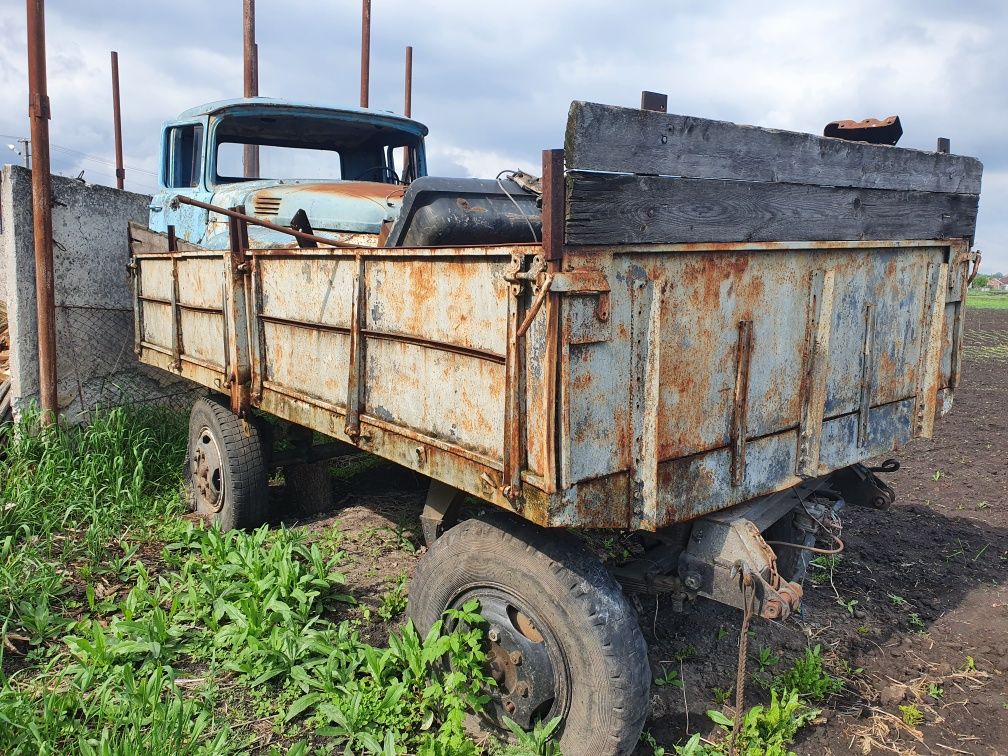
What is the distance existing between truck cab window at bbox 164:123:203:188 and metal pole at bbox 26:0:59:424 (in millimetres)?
842

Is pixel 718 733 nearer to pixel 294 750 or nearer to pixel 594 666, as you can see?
pixel 594 666

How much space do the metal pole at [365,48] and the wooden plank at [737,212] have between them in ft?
37.3

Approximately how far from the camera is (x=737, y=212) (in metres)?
2.53

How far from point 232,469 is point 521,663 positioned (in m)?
2.55

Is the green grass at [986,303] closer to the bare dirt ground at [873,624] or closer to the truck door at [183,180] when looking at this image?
the bare dirt ground at [873,624]

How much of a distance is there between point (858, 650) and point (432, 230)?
281cm

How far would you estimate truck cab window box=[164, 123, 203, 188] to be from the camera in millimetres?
5809

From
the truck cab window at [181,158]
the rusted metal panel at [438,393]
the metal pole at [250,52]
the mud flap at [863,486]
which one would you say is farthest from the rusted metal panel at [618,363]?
the metal pole at [250,52]

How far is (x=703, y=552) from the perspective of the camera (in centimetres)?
260

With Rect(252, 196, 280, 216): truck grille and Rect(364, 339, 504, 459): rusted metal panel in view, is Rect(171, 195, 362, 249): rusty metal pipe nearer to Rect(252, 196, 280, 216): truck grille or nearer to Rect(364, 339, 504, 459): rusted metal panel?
Rect(364, 339, 504, 459): rusted metal panel

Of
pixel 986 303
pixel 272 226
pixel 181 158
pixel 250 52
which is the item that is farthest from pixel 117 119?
pixel 986 303

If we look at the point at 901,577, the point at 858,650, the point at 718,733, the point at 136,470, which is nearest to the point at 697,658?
the point at 718,733

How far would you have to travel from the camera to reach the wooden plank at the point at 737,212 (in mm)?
2170

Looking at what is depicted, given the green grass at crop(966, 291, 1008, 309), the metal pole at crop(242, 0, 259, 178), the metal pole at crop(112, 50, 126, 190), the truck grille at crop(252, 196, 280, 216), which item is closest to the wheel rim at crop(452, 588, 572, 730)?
the truck grille at crop(252, 196, 280, 216)
